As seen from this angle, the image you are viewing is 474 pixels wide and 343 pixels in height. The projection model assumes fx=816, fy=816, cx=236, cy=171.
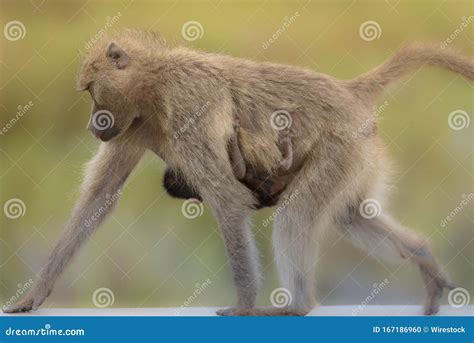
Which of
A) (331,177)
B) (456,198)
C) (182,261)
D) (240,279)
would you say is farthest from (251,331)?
(456,198)

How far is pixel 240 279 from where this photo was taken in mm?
4883

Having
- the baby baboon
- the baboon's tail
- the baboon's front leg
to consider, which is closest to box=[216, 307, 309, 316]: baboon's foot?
the baby baboon

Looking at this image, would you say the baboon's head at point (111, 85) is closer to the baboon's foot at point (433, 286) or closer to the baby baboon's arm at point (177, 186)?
the baby baboon's arm at point (177, 186)

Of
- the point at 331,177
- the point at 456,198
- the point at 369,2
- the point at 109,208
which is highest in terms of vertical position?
the point at 369,2

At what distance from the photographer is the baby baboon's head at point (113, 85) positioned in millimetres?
4863

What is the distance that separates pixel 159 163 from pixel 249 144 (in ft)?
2.02

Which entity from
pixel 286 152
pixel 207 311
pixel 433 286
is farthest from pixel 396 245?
pixel 207 311

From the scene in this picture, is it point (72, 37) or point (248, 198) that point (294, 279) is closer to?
point (248, 198)

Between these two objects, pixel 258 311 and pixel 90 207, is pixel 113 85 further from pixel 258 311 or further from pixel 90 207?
pixel 258 311

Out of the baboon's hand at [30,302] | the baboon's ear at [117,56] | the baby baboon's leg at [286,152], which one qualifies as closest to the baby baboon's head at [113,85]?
the baboon's ear at [117,56]

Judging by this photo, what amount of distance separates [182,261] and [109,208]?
58 centimetres

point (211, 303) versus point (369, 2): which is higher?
point (369, 2)

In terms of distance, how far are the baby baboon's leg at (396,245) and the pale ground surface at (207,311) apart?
0.12 meters

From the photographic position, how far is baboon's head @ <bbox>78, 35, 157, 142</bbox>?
4863 millimetres
